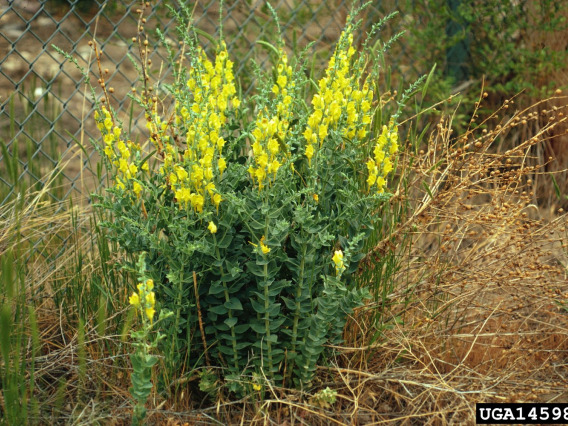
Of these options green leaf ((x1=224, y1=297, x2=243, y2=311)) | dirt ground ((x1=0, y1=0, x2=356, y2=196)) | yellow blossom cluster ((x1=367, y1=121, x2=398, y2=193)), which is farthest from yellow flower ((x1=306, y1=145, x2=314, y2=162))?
dirt ground ((x1=0, y1=0, x2=356, y2=196))

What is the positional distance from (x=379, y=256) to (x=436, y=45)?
81.7 inches

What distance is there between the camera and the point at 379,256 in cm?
211

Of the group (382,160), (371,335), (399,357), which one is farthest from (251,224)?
(399,357)

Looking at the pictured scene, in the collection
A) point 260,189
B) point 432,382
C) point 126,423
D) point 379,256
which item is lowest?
point 432,382

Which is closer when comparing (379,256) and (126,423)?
(126,423)

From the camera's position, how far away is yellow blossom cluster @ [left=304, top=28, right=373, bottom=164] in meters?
1.84

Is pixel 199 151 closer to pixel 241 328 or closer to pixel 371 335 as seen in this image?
pixel 241 328

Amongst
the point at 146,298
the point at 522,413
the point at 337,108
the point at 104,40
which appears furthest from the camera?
the point at 104,40

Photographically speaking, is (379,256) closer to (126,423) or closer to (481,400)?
(481,400)

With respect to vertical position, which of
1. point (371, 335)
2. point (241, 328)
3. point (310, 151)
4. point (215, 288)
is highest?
point (310, 151)

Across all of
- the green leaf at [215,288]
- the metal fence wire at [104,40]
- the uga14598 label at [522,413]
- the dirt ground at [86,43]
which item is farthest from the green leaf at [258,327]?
the dirt ground at [86,43]

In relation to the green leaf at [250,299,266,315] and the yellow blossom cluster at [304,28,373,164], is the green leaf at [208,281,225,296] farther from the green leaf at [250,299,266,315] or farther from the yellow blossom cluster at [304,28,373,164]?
the yellow blossom cluster at [304,28,373,164]

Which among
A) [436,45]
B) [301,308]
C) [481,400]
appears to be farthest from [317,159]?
[436,45]

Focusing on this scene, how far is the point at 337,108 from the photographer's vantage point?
1850mm
